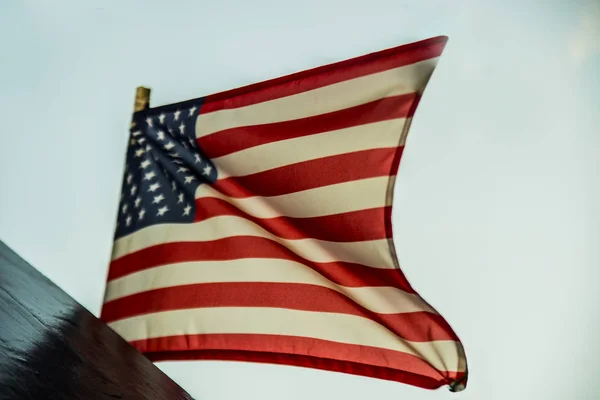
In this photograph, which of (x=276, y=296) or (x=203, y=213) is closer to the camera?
(x=276, y=296)

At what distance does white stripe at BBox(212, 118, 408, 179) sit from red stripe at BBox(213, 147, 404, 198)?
0.8 inches

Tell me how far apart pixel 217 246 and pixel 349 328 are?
0.65m

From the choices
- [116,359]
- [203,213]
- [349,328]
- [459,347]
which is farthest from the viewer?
[203,213]

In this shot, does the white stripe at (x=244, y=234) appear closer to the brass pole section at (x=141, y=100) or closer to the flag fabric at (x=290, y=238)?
the flag fabric at (x=290, y=238)

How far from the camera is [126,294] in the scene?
2.15 meters

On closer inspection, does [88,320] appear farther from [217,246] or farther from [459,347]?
[459,347]

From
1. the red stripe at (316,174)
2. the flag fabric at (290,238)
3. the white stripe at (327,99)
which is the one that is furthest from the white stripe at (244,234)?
the white stripe at (327,99)

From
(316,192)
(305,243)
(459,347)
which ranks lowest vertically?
(459,347)

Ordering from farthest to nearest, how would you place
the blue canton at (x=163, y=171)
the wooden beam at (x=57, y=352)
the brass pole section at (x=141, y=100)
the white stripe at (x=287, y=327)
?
1. the brass pole section at (x=141, y=100)
2. the blue canton at (x=163, y=171)
3. the white stripe at (x=287, y=327)
4. the wooden beam at (x=57, y=352)

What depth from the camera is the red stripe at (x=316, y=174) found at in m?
1.90

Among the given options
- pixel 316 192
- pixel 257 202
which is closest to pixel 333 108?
pixel 316 192

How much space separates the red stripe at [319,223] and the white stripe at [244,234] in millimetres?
21

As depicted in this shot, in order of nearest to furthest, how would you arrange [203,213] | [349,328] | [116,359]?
[116,359] < [349,328] < [203,213]

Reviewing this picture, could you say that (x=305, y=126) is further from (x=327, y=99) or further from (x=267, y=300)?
A: (x=267, y=300)
